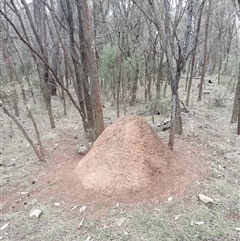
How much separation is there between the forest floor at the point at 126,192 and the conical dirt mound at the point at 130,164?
1cm

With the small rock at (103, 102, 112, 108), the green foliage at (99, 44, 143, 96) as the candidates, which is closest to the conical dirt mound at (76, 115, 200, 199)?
the green foliage at (99, 44, 143, 96)

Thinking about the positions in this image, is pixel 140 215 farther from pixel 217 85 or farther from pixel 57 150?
pixel 217 85

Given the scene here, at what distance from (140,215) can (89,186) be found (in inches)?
32.5

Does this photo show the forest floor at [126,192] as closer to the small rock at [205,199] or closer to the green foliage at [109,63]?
the small rock at [205,199]

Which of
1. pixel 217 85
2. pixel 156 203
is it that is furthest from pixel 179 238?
pixel 217 85

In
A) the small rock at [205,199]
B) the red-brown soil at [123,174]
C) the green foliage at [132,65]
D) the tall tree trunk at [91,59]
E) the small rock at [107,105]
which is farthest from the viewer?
the small rock at [107,105]

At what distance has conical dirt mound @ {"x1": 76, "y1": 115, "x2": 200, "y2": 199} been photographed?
10.8 feet

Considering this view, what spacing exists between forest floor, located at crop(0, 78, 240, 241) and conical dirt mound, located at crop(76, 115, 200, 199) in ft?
0.04

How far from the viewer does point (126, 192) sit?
3.23 metres

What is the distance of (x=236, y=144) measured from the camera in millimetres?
5051

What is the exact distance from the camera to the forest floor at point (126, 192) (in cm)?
277

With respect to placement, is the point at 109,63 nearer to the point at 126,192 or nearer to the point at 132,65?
the point at 132,65

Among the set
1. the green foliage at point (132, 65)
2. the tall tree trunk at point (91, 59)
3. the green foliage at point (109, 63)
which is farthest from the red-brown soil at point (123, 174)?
the green foliage at point (132, 65)

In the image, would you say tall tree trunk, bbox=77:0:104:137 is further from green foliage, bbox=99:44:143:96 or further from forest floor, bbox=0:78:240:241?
green foliage, bbox=99:44:143:96
